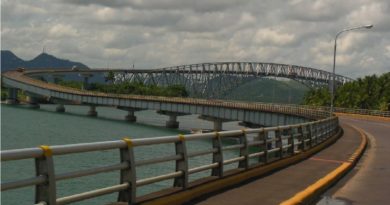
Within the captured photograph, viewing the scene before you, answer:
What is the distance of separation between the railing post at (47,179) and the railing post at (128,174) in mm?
1996

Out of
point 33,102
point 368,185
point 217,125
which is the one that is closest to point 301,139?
point 368,185

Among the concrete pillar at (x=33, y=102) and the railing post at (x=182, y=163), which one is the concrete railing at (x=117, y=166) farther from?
the concrete pillar at (x=33, y=102)

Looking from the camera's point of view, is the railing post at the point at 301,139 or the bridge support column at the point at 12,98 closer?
the railing post at the point at 301,139

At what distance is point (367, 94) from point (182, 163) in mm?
133337

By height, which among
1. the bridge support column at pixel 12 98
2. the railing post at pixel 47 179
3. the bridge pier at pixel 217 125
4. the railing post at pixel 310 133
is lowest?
the bridge pier at pixel 217 125

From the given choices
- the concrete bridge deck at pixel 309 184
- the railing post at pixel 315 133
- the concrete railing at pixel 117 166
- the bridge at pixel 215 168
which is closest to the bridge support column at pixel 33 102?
the bridge at pixel 215 168

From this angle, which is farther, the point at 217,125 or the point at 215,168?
the point at 217,125

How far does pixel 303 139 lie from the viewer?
24703mm

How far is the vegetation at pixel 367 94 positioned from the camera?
12900 cm

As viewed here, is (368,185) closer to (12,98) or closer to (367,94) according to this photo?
(367,94)

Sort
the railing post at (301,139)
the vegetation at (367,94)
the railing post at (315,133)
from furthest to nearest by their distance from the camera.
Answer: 1. the vegetation at (367,94)
2. the railing post at (315,133)
3. the railing post at (301,139)

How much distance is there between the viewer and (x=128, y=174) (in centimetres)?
955

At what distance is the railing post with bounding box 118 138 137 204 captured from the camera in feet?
31.1

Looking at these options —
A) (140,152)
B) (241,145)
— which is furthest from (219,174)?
(140,152)
